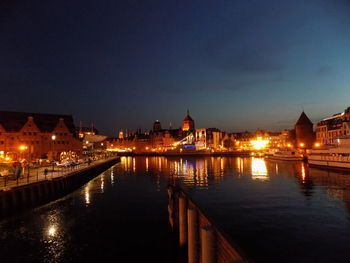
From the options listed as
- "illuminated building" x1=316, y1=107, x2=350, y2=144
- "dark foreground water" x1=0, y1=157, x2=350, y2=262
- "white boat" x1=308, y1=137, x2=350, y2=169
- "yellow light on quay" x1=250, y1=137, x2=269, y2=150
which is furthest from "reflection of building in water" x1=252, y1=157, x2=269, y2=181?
"yellow light on quay" x1=250, y1=137, x2=269, y2=150

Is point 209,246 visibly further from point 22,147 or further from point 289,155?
point 289,155

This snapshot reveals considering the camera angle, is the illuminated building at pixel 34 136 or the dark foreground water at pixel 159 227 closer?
the dark foreground water at pixel 159 227

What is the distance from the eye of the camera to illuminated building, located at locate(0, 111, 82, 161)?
63.9 m

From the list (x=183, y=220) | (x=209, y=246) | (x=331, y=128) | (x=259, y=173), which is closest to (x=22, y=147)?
(x=259, y=173)

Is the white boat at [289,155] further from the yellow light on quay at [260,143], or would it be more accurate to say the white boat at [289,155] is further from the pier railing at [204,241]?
the pier railing at [204,241]

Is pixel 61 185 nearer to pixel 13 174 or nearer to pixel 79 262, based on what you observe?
pixel 13 174

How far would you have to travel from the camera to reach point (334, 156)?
Result: 183ft

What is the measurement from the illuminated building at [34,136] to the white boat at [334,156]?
66692mm

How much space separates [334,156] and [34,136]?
254 feet

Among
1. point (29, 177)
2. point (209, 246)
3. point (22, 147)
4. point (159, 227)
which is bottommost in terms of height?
point (159, 227)

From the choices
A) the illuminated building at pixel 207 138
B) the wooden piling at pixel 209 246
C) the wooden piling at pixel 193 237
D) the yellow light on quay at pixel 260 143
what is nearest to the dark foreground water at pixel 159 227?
the wooden piling at pixel 193 237

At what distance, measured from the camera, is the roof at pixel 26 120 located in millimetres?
65938

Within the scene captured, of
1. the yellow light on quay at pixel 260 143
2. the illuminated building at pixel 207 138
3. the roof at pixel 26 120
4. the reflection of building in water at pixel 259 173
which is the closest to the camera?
the reflection of building in water at pixel 259 173

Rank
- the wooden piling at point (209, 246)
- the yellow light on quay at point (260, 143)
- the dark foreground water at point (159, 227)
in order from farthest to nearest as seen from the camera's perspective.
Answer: the yellow light on quay at point (260, 143), the dark foreground water at point (159, 227), the wooden piling at point (209, 246)
